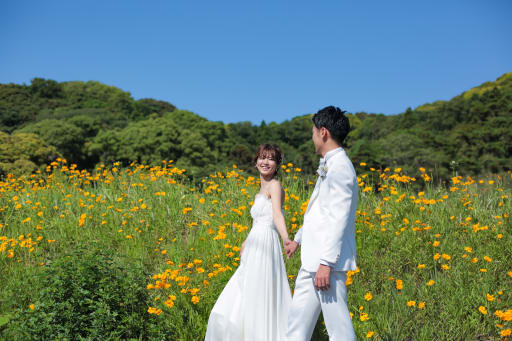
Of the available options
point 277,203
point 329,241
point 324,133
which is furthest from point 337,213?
point 277,203

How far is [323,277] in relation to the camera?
2344 millimetres

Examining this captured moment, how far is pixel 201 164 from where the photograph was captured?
32875mm

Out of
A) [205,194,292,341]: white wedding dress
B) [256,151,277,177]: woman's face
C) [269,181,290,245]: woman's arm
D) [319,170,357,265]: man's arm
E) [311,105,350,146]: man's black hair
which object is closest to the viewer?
[319,170,357,265]: man's arm

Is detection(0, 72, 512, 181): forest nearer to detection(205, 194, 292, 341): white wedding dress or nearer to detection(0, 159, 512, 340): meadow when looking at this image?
detection(0, 159, 512, 340): meadow

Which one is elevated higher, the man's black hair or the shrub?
the man's black hair

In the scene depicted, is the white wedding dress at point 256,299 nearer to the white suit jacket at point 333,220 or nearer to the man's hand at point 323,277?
the white suit jacket at point 333,220

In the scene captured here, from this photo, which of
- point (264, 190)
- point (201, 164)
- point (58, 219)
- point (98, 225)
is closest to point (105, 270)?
point (264, 190)

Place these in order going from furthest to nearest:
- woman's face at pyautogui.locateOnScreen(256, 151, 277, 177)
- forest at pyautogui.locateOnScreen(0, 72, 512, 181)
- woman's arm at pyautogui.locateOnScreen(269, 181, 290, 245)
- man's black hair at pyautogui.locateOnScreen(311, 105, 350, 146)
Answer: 1. forest at pyautogui.locateOnScreen(0, 72, 512, 181)
2. woman's face at pyautogui.locateOnScreen(256, 151, 277, 177)
3. woman's arm at pyautogui.locateOnScreen(269, 181, 290, 245)
4. man's black hair at pyautogui.locateOnScreen(311, 105, 350, 146)

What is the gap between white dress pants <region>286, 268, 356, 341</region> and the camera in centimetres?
241

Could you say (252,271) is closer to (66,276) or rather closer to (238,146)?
(66,276)

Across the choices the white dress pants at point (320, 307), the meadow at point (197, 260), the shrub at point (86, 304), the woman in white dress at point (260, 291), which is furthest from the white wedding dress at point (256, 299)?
the shrub at point (86, 304)

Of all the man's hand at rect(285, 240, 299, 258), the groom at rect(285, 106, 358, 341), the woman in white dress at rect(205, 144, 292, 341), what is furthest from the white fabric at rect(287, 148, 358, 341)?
the woman in white dress at rect(205, 144, 292, 341)

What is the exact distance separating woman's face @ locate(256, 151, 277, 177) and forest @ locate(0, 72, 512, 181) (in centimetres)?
1990

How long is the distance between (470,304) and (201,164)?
30130 mm
